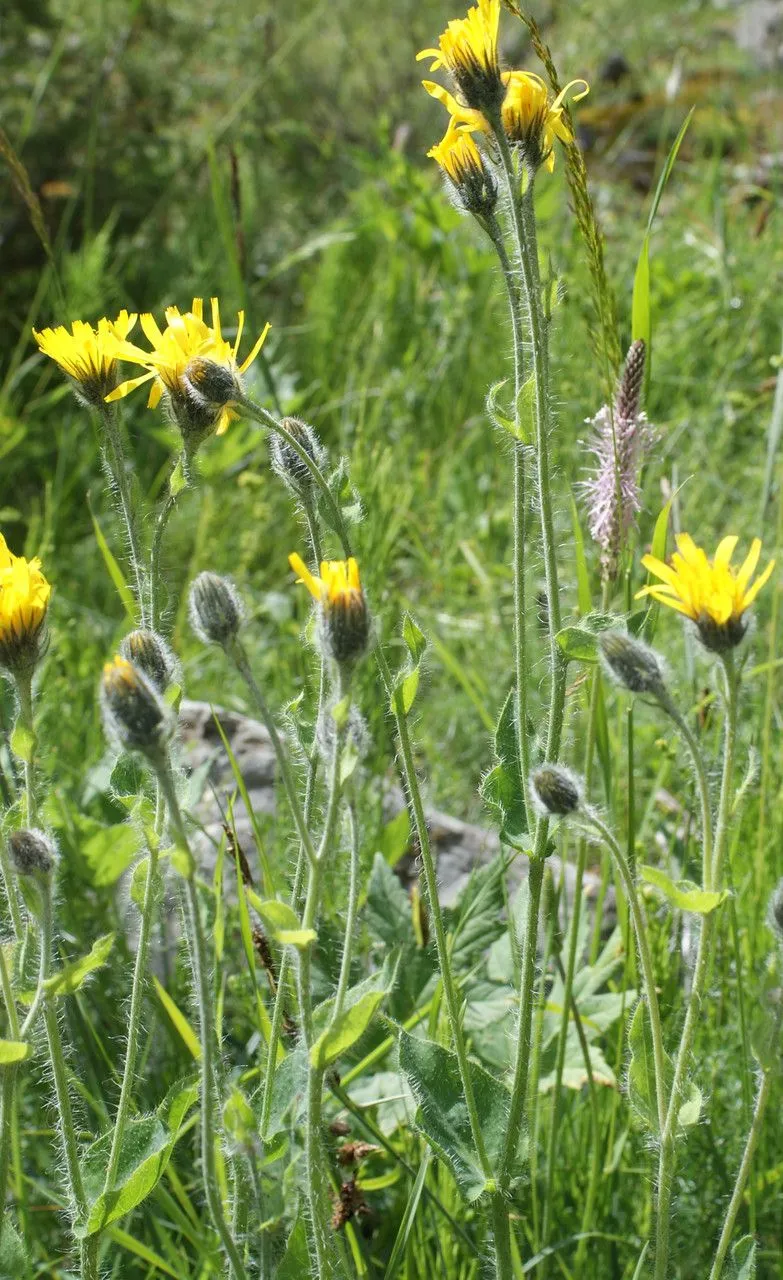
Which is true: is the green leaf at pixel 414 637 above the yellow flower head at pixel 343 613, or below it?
below

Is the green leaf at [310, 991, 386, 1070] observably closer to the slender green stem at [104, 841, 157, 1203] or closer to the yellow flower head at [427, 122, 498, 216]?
the slender green stem at [104, 841, 157, 1203]

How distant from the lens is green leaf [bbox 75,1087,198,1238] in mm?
1262

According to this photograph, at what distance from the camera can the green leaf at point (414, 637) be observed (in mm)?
1319

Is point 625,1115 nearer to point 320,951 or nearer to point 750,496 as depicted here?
point 320,951

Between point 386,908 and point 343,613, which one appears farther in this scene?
point 386,908

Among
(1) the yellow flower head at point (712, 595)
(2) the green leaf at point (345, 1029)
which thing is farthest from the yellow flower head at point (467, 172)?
(2) the green leaf at point (345, 1029)

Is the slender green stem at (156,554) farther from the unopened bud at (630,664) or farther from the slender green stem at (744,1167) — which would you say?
the slender green stem at (744,1167)

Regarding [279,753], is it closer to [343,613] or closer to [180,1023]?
[343,613]

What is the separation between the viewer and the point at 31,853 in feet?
3.75

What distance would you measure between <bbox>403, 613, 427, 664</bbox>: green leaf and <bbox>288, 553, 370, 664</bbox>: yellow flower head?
0.21 metres

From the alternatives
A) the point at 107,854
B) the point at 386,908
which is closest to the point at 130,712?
the point at 386,908

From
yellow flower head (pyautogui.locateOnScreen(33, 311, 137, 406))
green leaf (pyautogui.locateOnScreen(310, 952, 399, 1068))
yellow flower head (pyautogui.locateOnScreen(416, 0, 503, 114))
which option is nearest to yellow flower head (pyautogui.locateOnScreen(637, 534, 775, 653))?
green leaf (pyautogui.locateOnScreen(310, 952, 399, 1068))

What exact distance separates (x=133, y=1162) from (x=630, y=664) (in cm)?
74

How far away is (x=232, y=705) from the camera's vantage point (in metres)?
2.89
